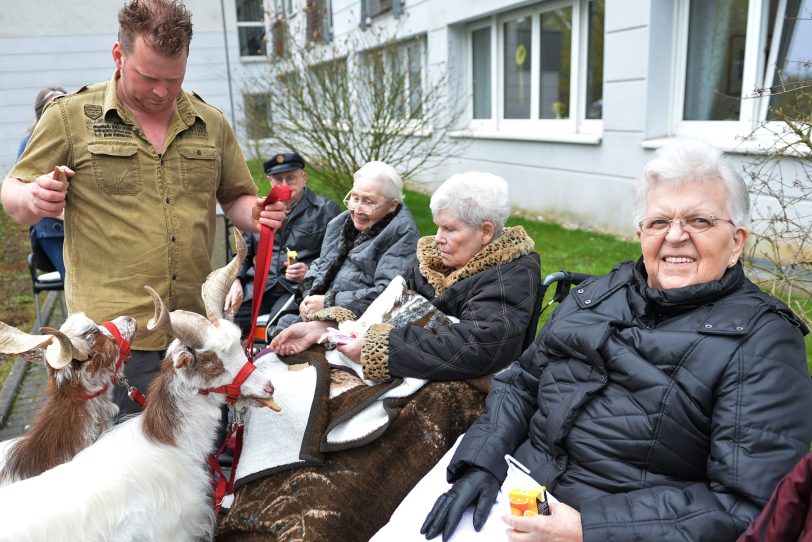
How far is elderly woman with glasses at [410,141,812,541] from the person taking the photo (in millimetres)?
1892

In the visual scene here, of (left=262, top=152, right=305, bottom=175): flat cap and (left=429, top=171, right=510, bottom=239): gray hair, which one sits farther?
(left=262, top=152, right=305, bottom=175): flat cap

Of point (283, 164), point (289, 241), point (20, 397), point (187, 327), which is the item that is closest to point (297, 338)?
point (187, 327)

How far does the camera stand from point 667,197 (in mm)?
2289

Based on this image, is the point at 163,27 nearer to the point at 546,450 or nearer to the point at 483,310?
the point at 483,310

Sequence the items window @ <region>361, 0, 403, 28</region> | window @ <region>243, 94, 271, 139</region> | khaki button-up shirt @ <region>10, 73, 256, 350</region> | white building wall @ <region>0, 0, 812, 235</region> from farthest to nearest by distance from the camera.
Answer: window @ <region>361, 0, 403, 28</region>, window @ <region>243, 94, 271, 139</region>, white building wall @ <region>0, 0, 812, 235</region>, khaki button-up shirt @ <region>10, 73, 256, 350</region>

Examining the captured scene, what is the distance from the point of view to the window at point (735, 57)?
21.7 ft

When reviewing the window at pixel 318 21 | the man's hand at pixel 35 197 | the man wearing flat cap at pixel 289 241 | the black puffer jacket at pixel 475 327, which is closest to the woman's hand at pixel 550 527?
the black puffer jacket at pixel 475 327

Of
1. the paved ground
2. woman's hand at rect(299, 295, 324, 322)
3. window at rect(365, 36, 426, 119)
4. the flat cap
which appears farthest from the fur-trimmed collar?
window at rect(365, 36, 426, 119)

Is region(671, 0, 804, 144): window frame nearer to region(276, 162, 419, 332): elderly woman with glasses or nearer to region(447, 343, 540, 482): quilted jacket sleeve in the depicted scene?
region(276, 162, 419, 332): elderly woman with glasses

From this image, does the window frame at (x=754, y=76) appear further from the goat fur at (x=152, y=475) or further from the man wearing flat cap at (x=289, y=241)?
the goat fur at (x=152, y=475)

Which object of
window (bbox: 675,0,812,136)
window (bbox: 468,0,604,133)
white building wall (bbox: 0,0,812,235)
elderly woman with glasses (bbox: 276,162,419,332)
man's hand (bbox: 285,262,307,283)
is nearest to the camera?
elderly woman with glasses (bbox: 276,162,419,332)

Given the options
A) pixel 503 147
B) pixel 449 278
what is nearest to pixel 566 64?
pixel 503 147

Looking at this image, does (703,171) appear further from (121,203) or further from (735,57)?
(735,57)

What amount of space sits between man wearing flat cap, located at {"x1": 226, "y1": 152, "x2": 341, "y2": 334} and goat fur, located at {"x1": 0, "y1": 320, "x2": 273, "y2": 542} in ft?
7.72
